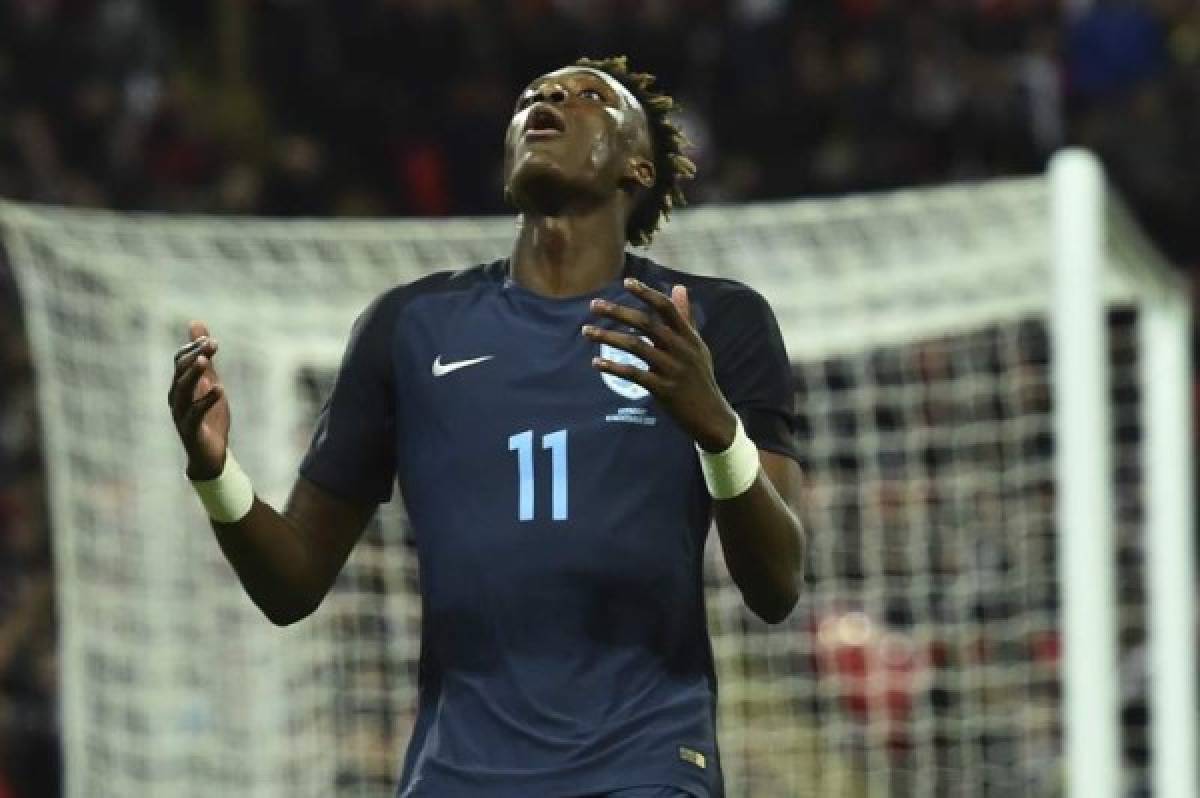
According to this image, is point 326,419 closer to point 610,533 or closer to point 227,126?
point 610,533

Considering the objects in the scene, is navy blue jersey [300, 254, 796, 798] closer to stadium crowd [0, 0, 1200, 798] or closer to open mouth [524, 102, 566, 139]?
open mouth [524, 102, 566, 139]

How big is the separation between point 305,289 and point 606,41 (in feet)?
15.0

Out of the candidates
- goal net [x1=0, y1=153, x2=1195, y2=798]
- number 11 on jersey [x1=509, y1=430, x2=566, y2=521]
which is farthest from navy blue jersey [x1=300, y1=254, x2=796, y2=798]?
goal net [x1=0, y1=153, x2=1195, y2=798]

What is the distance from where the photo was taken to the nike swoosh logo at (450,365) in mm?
3023

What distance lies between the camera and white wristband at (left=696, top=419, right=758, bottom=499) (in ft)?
8.86

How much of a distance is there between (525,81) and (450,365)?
319 inches

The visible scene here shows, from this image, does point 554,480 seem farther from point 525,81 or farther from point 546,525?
point 525,81

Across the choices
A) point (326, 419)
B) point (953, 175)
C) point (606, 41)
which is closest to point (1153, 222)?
point (953, 175)

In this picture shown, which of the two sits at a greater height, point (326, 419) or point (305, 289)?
point (305, 289)

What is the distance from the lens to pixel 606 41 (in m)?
10.8

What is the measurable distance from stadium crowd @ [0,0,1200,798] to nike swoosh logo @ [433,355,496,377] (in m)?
6.87

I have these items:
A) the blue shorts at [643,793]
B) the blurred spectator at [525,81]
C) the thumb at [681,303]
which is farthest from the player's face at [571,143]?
the blurred spectator at [525,81]

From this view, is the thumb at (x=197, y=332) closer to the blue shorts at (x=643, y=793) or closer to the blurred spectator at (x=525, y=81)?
the blue shorts at (x=643, y=793)

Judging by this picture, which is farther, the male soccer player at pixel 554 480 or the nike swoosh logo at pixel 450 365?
the nike swoosh logo at pixel 450 365
